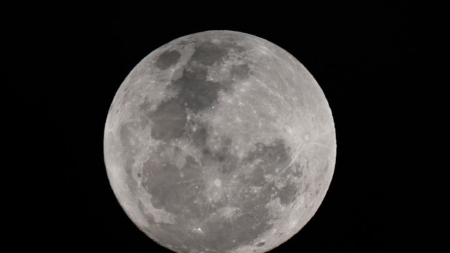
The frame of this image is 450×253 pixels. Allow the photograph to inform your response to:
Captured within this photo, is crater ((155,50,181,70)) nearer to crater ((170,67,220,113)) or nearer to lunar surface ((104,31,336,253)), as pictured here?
lunar surface ((104,31,336,253))

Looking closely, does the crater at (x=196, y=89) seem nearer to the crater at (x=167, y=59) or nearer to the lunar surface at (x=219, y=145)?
the lunar surface at (x=219, y=145)

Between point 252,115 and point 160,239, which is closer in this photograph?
point 252,115

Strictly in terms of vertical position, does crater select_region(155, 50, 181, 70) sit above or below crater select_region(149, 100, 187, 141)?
above

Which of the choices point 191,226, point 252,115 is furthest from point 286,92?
point 191,226

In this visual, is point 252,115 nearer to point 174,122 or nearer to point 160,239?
point 174,122

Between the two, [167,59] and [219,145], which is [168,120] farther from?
[167,59]

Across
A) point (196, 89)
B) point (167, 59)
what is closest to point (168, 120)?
point (196, 89)

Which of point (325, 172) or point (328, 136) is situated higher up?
point (328, 136)

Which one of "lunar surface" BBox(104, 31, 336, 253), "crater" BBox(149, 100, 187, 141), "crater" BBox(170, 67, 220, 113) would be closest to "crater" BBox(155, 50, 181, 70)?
"lunar surface" BBox(104, 31, 336, 253)
